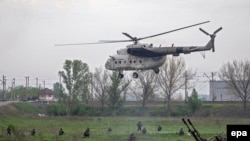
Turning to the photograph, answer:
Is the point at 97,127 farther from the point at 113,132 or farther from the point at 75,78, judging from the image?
the point at 75,78

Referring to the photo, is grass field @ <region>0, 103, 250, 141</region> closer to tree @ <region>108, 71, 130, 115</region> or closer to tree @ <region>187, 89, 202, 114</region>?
tree @ <region>187, 89, 202, 114</region>

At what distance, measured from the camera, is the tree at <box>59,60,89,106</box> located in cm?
13138

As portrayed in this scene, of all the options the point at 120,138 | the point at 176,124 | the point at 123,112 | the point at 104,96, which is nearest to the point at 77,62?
the point at 104,96

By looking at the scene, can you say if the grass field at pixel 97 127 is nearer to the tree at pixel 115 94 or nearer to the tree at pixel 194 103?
the tree at pixel 194 103

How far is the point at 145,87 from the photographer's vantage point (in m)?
141

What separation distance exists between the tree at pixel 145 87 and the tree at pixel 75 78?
1364 centimetres

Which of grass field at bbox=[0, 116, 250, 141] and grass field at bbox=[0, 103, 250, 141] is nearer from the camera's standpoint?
grass field at bbox=[0, 116, 250, 141]

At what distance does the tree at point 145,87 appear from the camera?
139m

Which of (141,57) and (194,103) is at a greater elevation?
(141,57)

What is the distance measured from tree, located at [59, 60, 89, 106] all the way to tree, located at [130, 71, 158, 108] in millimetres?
13641

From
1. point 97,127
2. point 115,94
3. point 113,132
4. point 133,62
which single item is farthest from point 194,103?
point 113,132

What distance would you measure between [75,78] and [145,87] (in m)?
17.4

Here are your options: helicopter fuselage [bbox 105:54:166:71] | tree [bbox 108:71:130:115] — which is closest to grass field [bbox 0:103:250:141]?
helicopter fuselage [bbox 105:54:166:71]

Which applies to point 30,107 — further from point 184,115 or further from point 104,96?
point 184,115
